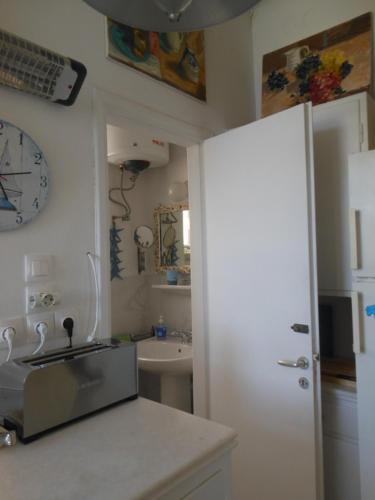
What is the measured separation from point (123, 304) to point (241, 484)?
4.20 ft

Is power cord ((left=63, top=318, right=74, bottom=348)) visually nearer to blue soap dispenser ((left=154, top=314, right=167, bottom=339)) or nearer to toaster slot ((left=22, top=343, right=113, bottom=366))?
toaster slot ((left=22, top=343, right=113, bottom=366))

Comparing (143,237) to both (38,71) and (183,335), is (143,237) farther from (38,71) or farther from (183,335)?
(38,71)

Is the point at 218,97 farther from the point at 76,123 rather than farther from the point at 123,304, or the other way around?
the point at 123,304

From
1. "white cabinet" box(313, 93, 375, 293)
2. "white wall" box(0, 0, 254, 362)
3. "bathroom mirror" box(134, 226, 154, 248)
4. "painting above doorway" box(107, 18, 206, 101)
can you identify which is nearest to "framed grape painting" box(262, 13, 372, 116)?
"white cabinet" box(313, 93, 375, 293)

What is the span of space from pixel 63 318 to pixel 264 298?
0.87 meters

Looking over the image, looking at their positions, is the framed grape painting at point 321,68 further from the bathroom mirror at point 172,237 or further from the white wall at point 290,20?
the bathroom mirror at point 172,237

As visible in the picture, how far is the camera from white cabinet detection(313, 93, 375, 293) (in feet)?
5.24

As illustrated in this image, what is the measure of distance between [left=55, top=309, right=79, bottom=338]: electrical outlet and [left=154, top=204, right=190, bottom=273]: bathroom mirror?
4.03 feet

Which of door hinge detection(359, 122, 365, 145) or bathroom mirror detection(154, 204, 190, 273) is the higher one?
door hinge detection(359, 122, 365, 145)

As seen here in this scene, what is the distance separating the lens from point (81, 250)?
1.26 metres

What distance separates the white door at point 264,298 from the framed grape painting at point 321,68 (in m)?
0.53

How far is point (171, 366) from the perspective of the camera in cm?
192

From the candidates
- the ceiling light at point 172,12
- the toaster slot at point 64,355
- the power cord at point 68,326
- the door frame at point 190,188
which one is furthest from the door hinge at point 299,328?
the ceiling light at point 172,12

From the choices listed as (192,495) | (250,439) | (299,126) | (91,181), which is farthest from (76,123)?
(250,439)
